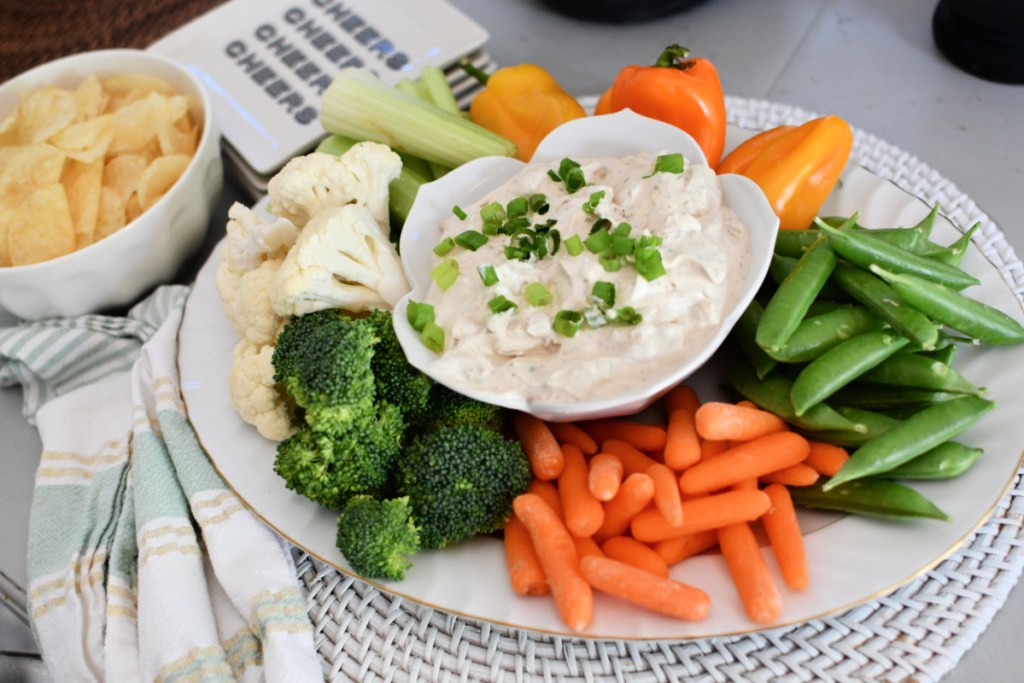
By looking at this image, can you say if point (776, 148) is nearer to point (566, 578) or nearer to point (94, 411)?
point (566, 578)

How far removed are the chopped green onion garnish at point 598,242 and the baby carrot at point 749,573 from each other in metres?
0.67

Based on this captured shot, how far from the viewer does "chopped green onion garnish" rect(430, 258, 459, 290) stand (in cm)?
204

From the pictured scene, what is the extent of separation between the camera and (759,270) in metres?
1.90

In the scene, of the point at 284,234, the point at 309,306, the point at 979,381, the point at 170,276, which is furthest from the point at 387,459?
the point at 979,381

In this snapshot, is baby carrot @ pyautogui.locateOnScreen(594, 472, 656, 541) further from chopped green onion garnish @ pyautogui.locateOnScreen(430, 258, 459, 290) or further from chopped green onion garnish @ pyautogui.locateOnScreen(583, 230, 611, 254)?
chopped green onion garnish @ pyautogui.locateOnScreen(430, 258, 459, 290)

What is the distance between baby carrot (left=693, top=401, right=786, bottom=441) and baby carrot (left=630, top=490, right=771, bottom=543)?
0.13 metres

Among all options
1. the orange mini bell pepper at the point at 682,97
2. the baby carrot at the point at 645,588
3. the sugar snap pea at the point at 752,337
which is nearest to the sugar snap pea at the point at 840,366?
the sugar snap pea at the point at 752,337

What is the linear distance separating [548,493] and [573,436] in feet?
0.54

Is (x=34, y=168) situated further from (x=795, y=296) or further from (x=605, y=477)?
(x=795, y=296)

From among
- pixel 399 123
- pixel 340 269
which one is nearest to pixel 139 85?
pixel 399 123

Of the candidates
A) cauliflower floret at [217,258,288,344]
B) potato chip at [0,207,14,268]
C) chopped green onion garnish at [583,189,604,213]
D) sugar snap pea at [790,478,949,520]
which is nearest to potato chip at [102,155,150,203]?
potato chip at [0,207,14,268]

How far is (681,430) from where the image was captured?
198cm

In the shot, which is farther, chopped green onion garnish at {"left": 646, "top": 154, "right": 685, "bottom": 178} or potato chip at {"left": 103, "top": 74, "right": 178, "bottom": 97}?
potato chip at {"left": 103, "top": 74, "right": 178, "bottom": 97}

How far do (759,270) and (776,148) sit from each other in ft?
2.13
